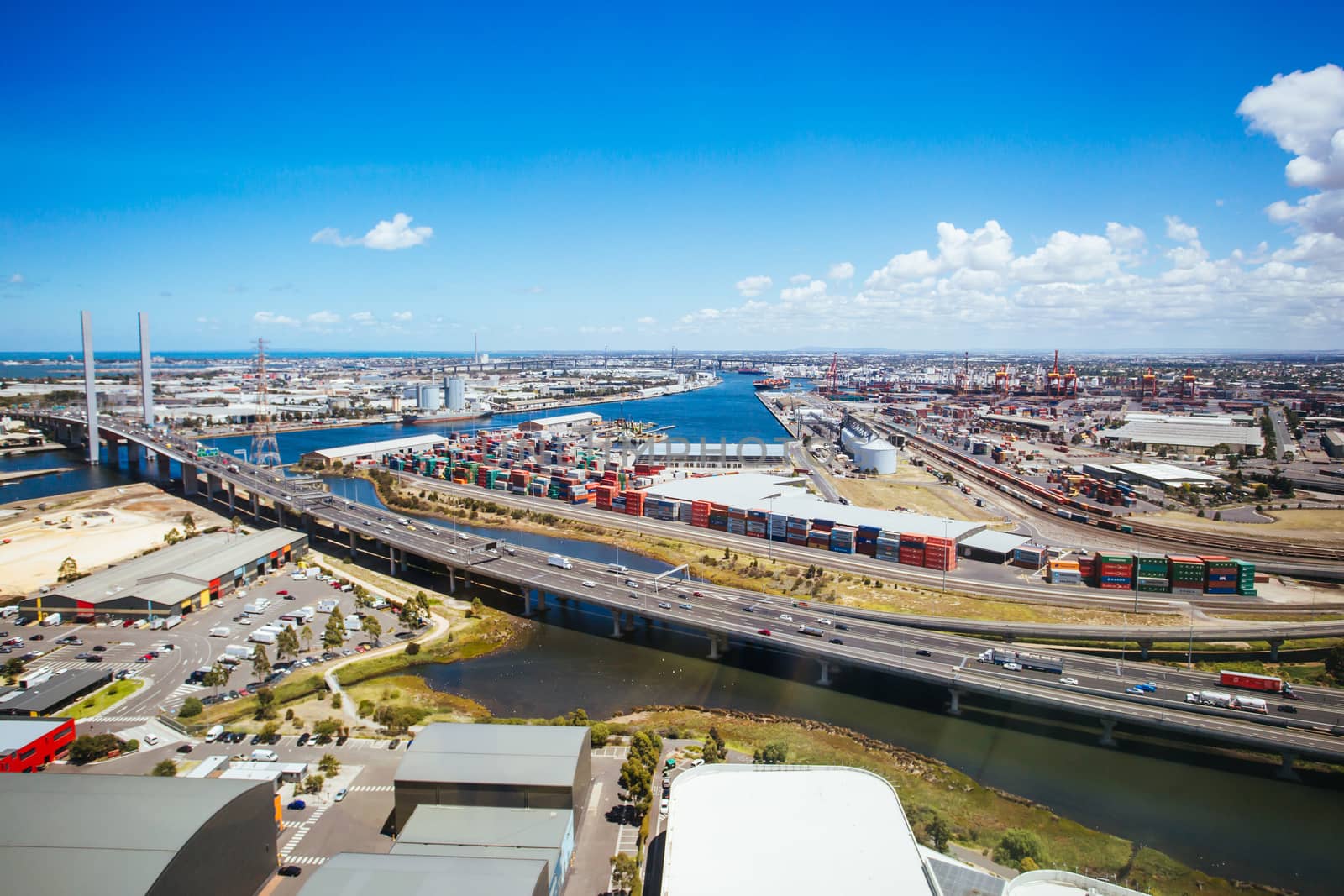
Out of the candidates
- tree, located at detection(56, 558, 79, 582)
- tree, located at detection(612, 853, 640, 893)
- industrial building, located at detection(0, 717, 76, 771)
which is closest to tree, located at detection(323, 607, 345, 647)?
industrial building, located at detection(0, 717, 76, 771)

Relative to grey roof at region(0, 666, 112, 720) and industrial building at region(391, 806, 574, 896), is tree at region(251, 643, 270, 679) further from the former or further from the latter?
industrial building at region(391, 806, 574, 896)

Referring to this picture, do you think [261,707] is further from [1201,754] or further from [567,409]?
[567,409]

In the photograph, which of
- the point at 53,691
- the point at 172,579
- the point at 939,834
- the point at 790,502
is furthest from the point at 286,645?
the point at 790,502

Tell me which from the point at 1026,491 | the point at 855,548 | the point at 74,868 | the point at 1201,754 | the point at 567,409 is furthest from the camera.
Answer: the point at 567,409

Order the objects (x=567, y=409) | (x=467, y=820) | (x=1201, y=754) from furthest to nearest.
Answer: (x=567, y=409)
(x=1201, y=754)
(x=467, y=820)

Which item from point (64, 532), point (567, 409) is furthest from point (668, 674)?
point (567, 409)

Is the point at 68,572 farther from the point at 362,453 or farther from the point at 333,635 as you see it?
the point at 362,453

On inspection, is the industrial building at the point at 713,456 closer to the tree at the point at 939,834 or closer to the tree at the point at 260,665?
the tree at the point at 260,665
